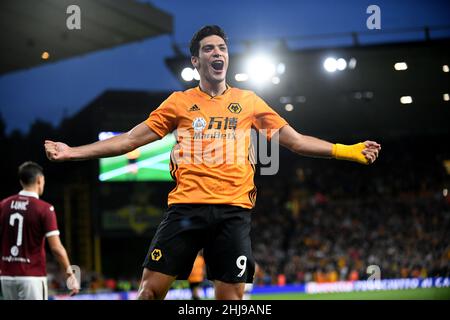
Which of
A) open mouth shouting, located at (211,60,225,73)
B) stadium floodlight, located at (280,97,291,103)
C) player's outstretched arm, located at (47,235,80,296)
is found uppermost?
stadium floodlight, located at (280,97,291,103)

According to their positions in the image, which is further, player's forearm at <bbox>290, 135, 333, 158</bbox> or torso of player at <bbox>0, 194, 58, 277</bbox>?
torso of player at <bbox>0, 194, 58, 277</bbox>

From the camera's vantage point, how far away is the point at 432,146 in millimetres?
22562

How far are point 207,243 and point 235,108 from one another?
88cm

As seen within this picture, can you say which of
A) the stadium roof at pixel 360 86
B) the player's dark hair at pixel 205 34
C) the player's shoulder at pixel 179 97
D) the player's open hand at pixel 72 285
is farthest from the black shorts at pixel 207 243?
the stadium roof at pixel 360 86

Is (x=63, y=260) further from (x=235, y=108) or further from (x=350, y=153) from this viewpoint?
(x=350, y=153)

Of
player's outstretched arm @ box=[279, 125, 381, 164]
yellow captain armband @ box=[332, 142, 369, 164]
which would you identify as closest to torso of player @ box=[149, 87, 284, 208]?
player's outstretched arm @ box=[279, 125, 381, 164]

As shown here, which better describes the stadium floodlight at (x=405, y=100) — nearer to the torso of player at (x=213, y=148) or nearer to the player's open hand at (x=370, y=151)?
the player's open hand at (x=370, y=151)

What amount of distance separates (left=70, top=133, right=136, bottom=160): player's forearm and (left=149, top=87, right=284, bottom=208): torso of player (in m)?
0.20

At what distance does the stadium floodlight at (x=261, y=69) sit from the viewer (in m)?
12.9

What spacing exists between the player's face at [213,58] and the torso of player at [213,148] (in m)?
0.12

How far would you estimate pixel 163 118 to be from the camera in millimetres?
4445

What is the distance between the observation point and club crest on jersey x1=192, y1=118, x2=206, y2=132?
4332mm

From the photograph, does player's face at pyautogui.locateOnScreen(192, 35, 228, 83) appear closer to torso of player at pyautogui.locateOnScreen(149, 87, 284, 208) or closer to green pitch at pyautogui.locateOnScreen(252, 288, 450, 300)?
torso of player at pyautogui.locateOnScreen(149, 87, 284, 208)
